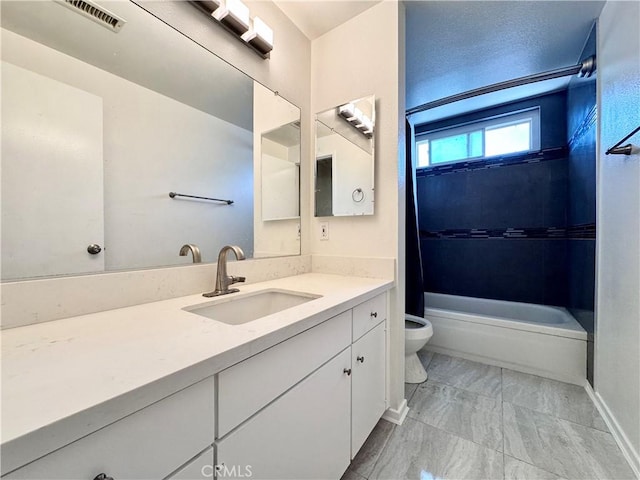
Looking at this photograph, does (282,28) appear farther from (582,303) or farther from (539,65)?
(582,303)

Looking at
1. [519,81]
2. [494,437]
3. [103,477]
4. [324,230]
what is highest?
[519,81]

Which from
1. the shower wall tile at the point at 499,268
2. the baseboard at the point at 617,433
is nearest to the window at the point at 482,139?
the shower wall tile at the point at 499,268

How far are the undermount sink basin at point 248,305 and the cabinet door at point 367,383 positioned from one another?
1.09 feet

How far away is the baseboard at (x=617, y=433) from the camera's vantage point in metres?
1.09

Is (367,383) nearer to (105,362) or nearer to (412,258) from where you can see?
(105,362)

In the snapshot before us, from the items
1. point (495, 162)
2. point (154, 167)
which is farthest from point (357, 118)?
point (495, 162)

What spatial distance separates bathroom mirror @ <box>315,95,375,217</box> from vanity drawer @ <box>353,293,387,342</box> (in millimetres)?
509

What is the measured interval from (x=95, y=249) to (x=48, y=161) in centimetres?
30

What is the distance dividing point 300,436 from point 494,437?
45.5 inches

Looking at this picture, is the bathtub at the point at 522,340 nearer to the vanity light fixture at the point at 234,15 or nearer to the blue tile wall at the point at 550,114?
the blue tile wall at the point at 550,114

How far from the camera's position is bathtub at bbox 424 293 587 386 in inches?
68.1

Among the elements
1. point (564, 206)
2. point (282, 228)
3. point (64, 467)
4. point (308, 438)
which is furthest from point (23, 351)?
point (564, 206)

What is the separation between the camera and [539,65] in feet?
6.41

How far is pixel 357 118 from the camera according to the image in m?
1.51
